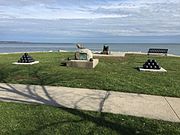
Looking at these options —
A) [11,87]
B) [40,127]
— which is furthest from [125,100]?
[11,87]

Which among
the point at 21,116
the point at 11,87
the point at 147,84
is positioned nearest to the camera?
the point at 21,116

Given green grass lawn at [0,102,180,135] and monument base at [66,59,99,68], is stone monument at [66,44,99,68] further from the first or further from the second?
green grass lawn at [0,102,180,135]

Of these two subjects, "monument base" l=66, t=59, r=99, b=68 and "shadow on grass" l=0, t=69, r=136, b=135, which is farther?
"monument base" l=66, t=59, r=99, b=68

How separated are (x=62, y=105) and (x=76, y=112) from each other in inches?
27.7

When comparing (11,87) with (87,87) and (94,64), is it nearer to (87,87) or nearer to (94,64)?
(87,87)

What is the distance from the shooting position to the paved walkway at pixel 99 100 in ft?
22.2

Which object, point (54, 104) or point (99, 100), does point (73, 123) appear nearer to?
point (54, 104)

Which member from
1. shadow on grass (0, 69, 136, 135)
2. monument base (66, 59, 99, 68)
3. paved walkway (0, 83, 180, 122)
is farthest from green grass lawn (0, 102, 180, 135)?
monument base (66, 59, 99, 68)

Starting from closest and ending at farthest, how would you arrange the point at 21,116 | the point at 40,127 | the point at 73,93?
the point at 40,127, the point at 21,116, the point at 73,93

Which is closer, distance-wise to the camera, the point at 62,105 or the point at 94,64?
the point at 62,105

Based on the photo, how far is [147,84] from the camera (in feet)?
32.9

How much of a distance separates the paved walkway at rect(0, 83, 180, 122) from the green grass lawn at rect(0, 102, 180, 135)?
1.49 ft

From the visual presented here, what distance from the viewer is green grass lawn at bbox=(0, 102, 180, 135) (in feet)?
18.0

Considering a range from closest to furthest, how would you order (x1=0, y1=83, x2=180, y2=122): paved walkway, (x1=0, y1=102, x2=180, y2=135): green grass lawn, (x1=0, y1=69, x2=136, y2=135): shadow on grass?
1. (x1=0, y1=102, x2=180, y2=135): green grass lawn
2. (x1=0, y1=69, x2=136, y2=135): shadow on grass
3. (x1=0, y1=83, x2=180, y2=122): paved walkway
